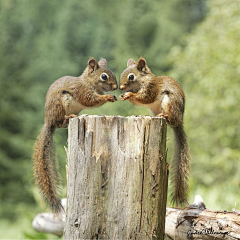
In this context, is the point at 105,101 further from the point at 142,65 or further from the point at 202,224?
the point at 202,224

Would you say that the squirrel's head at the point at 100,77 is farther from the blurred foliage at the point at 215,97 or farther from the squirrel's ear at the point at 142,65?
the blurred foliage at the point at 215,97

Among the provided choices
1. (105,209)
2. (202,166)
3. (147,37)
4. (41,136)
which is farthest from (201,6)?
(105,209)

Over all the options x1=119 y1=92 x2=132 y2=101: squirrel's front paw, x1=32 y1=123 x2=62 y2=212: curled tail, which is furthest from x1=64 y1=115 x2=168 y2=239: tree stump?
x1=119 y1=92 x2=132 y2=101: squirrel's front paw

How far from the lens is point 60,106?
2.04 meters

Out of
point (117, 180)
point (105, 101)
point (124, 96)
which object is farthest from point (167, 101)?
point (117, 180)

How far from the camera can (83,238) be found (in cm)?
143

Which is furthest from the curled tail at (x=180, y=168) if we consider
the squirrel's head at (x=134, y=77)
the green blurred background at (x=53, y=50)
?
the green blurred background at (x=53, y=50)

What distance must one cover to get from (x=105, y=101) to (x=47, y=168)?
2.06ft

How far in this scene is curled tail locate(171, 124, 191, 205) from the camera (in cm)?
205

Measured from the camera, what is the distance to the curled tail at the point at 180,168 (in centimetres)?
205

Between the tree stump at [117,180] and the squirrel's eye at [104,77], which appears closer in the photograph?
the tree stump at [117,180]

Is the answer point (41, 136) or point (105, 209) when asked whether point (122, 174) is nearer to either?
point (105, 209)

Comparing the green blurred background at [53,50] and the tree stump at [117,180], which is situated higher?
the green blurred background at [53,50]

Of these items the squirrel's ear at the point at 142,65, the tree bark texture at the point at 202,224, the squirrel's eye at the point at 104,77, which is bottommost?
the tree bark texture at the point at 202,224
